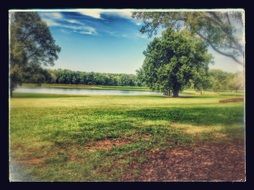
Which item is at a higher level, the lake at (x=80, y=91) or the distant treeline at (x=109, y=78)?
the distant treeline at (x=109, y=78)

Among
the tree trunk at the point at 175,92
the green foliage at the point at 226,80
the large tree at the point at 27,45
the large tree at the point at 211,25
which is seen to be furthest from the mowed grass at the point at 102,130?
the large tree at the point at 211,25

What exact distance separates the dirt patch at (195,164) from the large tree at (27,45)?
2.48 meters

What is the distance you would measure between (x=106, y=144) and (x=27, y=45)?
2.27 meters

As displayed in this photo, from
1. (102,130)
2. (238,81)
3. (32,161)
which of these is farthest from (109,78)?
(238,81)

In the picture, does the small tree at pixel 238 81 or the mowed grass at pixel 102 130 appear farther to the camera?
the small tree at pixel 238 81

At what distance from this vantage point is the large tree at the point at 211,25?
26.8ft

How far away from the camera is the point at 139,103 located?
27.0 ft

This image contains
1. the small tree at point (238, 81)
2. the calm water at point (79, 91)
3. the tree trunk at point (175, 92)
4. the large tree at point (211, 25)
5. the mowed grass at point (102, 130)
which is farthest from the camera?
the tree trunk at point (175, 92)

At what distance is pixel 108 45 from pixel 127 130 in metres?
1.57

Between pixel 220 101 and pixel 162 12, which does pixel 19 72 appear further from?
pixel 220 101

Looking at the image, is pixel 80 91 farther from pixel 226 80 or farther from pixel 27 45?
pixel 226 80

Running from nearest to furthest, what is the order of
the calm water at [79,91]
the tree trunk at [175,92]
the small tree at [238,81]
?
the calm water at [79,91]
the small tree at [238,81]
the tree trunk at [175,92]

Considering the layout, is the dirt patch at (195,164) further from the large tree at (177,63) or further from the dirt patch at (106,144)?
the large tree at (177,63)

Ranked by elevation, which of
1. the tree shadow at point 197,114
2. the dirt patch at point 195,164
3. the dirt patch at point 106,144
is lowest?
the dirt patch at point 195,164
